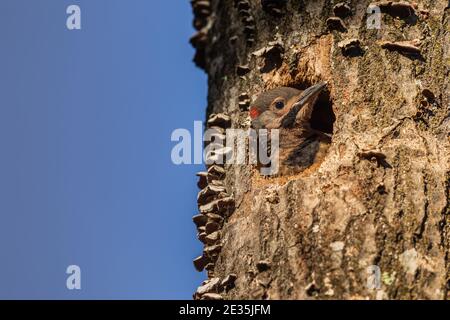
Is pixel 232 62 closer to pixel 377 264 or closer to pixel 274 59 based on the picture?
pixel 274 59

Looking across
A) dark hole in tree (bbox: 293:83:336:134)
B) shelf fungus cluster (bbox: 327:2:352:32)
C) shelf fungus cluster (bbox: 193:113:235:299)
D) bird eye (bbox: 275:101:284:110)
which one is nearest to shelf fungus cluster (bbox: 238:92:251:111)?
shelf fungus cluster (bbox: 193:113:235:299)

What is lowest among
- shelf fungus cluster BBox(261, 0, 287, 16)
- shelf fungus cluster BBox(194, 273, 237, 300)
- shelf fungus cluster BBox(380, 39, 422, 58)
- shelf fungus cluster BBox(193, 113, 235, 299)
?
shelf fungus cluster BBox(194, 273, 237, 300)

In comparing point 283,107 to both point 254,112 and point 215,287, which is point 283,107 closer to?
point 254,112

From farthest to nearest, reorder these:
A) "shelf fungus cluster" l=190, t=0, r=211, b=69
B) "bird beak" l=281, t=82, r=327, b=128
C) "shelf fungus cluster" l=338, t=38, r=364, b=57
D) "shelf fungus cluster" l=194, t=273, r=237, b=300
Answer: "shelf fungus cluster" l=190, t=0, r=211, b=69
"bird beak" l=281, t=82, r=327, b=128
"shelf fungus cluster" l=338, t=38, r=364, b=57
"shelf fungus cluster" l=194, t=273, r=237, b=300

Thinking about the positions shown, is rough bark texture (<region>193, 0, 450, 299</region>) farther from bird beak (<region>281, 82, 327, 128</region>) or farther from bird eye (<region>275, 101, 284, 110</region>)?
bird eye (<region>275, 101, 284, 110</region>)

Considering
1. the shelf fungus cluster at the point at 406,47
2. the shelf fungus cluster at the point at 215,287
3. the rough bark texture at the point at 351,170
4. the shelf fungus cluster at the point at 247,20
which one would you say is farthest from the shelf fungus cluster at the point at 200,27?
the shelf fungus cluster at the point at 215,287

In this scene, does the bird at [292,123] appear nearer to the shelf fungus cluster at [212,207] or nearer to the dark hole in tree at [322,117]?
the dark hole in tree at [322,117]

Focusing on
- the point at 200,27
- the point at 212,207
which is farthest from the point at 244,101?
the point at 200,27
